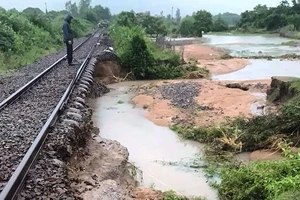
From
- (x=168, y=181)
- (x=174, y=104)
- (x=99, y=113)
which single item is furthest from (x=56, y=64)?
(x=168, y=181)

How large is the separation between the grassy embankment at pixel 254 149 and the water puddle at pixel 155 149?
1.30 ft

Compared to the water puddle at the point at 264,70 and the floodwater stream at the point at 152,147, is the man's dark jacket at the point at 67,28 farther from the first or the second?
the water puddle at the point at 264,70

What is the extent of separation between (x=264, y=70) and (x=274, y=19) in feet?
188

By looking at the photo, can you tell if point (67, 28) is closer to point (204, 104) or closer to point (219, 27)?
point (204, 104)

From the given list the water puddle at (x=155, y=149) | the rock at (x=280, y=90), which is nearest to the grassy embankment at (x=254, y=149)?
the water puddle at (x=155, y=149)

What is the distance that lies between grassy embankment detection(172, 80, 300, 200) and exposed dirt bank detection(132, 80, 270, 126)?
1.03 meters

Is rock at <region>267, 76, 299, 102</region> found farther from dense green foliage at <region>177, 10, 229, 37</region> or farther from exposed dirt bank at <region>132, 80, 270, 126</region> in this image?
dense green foliage at <region>177, 10, 229, 37</region>

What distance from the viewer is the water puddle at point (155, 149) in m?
8.07

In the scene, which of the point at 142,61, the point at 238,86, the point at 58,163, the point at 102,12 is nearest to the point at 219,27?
the point at 102,12

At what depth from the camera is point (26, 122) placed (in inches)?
324

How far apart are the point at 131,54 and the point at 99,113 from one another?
27.1ft

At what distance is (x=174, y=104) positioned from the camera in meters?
14.7

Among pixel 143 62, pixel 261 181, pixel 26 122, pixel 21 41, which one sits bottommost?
pixel 261 181

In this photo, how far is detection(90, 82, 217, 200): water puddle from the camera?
8.07m
